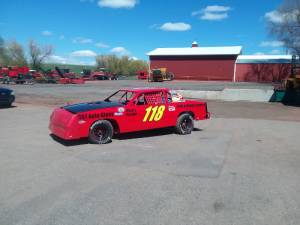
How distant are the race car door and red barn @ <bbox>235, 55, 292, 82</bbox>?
51.6 m

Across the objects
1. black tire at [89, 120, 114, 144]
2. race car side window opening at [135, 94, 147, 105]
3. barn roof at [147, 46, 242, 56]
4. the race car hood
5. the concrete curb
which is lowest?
the concrete curb

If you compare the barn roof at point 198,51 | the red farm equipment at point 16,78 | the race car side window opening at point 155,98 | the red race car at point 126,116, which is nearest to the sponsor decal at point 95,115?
the red race car at point 126,116

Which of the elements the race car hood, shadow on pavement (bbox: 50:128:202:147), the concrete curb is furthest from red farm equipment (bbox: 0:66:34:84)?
the race car hood

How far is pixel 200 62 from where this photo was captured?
62.4 metres

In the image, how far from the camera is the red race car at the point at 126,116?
320 inches

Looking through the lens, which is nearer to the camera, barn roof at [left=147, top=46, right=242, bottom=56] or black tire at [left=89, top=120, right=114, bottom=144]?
black tire at [left=89, top=120, right=114, bottom=144]

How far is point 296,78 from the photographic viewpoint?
21.1 meters

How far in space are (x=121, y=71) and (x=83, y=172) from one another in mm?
94211

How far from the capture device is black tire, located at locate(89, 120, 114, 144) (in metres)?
8.32

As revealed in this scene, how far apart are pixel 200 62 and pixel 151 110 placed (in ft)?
180

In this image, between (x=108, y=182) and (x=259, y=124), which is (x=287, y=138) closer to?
(x=259, y=124)

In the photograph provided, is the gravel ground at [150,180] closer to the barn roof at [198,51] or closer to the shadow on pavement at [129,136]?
the shadow on pavement at [129,136]

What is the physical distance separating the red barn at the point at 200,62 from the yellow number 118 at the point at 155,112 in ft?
171

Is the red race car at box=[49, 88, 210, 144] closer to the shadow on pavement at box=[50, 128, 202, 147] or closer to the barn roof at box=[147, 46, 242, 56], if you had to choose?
the shadow on pavement at box=[50, 128, 202, 147]
